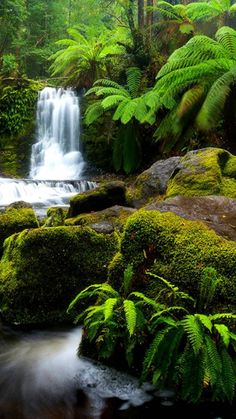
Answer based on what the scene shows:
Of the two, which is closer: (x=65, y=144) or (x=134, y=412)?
(x=134, y=412)

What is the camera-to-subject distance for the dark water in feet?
8.43

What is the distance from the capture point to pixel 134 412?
2.60 metres

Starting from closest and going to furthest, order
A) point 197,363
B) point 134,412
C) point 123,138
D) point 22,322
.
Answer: point 197,363 < point 134,412 < point 22,322 < point 123,138

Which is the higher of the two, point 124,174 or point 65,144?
point 65,144

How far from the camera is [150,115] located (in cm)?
979

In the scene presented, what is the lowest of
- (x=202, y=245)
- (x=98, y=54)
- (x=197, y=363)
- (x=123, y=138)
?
(x=197, y=363)

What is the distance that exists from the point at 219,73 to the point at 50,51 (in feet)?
44.8

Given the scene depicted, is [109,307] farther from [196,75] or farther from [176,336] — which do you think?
[196,75]

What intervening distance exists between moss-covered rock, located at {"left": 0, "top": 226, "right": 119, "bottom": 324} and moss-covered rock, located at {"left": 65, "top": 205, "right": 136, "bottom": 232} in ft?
2.25

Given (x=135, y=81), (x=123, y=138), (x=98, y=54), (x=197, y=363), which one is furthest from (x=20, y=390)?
(x=98, y=54)

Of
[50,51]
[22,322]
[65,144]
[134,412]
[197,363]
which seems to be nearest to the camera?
[197,363]

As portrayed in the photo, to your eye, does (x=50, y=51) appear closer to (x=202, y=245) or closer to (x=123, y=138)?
(x=123, y=138)

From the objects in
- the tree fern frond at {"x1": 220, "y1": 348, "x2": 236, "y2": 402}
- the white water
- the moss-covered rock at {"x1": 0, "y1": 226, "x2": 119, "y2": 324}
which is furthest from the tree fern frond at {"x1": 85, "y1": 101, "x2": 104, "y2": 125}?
the tree fern frond at {"x1": 220, "y1": 348, "x2": 236, "y2": 402}

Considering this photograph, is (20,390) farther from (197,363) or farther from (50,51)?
(50,51)
